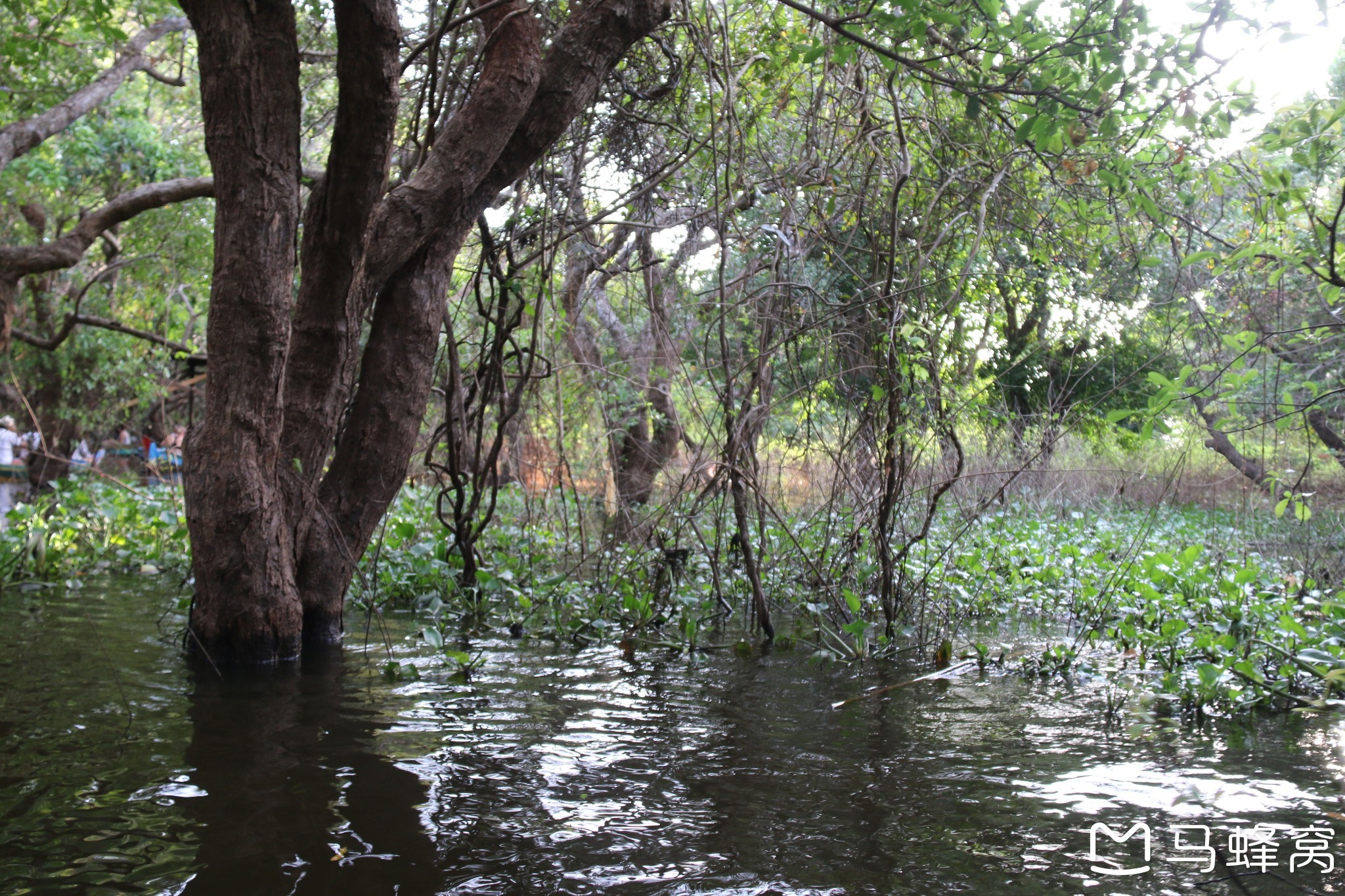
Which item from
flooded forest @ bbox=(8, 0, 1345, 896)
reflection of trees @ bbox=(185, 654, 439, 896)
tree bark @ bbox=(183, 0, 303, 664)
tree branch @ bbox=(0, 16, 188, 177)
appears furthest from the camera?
tree branch @ bbox=(0, 16, 188, 177)

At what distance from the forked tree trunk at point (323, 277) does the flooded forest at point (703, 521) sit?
2 cm

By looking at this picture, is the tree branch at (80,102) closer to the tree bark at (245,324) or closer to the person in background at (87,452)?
the person in background at (87,452)

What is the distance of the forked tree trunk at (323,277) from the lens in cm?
372

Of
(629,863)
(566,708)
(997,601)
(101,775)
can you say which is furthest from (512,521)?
(629,863)

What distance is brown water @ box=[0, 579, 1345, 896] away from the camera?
2.18 m

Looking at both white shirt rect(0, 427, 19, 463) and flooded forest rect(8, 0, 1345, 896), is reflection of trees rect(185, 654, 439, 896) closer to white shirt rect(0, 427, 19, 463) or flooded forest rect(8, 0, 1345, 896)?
flooded forest rect(8, 0, 1345, 896)

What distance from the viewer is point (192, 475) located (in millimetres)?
3908

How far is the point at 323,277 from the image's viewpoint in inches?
162

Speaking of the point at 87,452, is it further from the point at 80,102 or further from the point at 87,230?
the point at 87,230

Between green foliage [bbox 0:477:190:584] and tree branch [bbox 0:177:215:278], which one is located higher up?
tree branch [bbox 0:177:215:278]

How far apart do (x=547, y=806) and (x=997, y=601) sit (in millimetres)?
4496

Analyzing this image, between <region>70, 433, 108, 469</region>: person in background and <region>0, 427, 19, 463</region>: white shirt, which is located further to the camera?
<region>70, 433, 108, 469</region>: person in background

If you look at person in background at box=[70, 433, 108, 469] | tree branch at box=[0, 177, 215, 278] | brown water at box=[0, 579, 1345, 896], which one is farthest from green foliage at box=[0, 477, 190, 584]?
person in background at box=[70, 433, 108, 469]

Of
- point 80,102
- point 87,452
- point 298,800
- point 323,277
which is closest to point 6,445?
point 87,452
